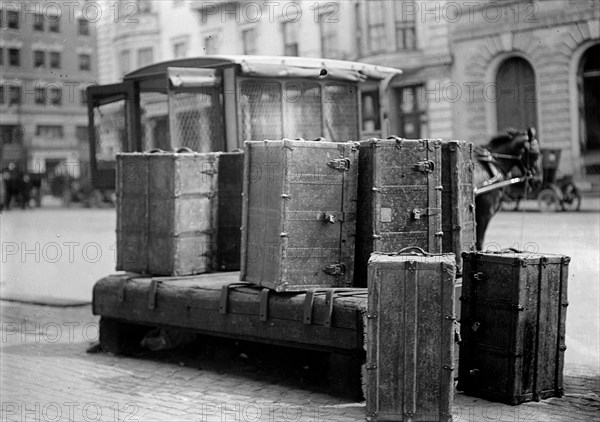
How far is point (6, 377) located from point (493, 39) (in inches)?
951

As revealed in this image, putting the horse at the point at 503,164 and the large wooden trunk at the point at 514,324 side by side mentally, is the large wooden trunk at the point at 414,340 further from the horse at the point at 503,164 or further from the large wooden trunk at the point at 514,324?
the horse at the point at 503,164

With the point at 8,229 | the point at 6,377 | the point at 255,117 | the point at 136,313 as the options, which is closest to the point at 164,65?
the point at 255,117

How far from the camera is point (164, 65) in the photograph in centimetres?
1133

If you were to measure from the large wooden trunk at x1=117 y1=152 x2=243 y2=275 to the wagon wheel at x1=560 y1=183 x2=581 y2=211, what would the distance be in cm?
1625

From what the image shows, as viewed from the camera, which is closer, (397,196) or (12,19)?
(397,196)

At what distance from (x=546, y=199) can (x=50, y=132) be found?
43.8 meters

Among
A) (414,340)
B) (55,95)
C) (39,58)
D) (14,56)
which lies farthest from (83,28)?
(414,340)

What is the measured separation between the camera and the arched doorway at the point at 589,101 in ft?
88.2

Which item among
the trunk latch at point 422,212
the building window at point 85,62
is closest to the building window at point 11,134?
the building window at point 85,62

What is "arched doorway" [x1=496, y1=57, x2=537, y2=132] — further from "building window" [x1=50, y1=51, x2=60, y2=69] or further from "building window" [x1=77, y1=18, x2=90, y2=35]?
"building window" [x1=77, y1=18, x2=90, y2=35]

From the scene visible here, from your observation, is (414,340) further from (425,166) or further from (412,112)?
(412,112)

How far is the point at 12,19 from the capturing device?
55094 mm

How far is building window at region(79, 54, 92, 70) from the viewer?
6165 centimetres

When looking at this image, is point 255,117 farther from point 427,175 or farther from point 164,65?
point 427,175
